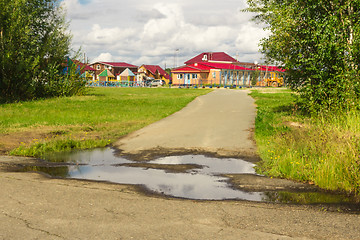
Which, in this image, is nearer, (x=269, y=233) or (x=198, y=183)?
(x=269, y=233)

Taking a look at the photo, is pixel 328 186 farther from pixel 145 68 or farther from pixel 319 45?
pixel 145 68

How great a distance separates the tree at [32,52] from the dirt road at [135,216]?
2051 centimetres

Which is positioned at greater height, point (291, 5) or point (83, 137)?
point (291, 5)

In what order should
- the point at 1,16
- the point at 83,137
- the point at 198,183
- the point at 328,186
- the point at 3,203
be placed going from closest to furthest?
the point at 3,203
the point at 328,186
the point at 198,183
the point at 83,137
the point at 1,16

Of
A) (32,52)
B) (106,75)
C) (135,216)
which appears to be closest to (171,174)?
(135,216)

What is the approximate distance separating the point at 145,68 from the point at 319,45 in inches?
3677

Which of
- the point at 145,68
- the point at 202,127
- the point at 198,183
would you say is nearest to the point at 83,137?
the point at 202,127

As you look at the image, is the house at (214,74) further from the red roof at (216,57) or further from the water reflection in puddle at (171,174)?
the water reflection in puddle at (171,174)

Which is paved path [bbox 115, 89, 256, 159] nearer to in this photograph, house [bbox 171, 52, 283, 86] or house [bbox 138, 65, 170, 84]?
house [bbox 171, 52, 283, 86]

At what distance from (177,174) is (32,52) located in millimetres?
22228

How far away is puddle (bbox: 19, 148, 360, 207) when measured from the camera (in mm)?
6340

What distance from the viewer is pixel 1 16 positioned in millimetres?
24734

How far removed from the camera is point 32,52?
26.6m

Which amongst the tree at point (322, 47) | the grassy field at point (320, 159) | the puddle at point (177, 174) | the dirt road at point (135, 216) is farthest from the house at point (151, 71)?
the dirt road at point (135, 216)
